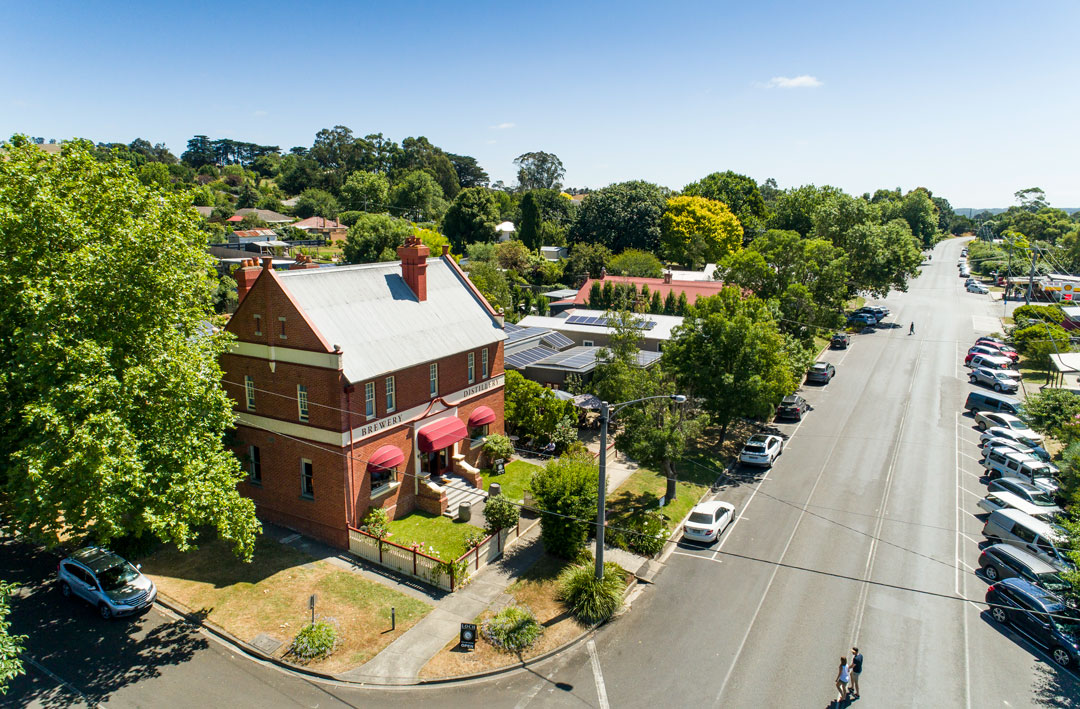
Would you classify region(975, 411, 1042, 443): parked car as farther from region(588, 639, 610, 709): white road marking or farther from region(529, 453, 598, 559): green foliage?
region(588, 639, 610, 709): white road marking

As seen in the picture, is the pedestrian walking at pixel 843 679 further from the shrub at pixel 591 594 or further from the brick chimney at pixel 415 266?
the brick chimney at pixel 415 266

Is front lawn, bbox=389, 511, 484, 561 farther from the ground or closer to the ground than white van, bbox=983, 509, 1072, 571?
closer to the ground

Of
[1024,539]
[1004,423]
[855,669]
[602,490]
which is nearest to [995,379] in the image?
[1004,423]

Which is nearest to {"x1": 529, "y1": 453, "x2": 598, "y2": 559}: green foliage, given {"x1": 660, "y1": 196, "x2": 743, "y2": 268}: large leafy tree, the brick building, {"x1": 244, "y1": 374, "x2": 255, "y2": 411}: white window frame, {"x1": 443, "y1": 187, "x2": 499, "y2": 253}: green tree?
the brick building

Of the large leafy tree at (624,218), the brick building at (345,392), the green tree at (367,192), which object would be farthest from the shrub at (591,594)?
the green tree at (367,192)

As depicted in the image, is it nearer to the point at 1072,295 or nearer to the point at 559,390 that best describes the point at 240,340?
the point at 559,390

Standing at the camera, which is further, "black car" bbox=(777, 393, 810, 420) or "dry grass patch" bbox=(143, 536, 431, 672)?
"black car" bbox=(777, 393, 810, 420)
